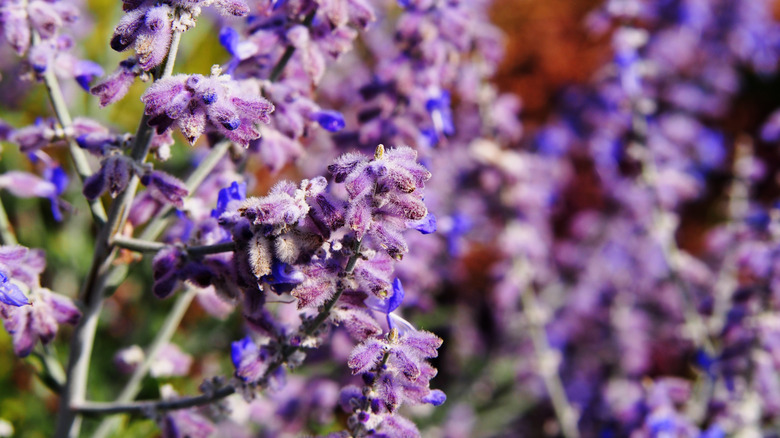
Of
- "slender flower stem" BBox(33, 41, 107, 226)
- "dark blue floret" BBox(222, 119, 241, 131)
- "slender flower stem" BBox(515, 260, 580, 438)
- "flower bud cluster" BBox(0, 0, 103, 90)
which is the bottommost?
"slender flower stem" BBox(33, 41, 107, 226)

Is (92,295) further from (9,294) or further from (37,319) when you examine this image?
(9,294)

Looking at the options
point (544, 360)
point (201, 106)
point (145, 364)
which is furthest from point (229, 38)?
point (544, 360)

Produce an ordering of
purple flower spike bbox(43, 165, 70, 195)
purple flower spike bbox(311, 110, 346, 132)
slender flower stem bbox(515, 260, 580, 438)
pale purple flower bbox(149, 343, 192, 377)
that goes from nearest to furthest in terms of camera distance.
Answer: purple flower spike bbox(311, 110, 346, 132), purple flower spike bbox(43, 165, 70, 195), pale purple flower bbox(149, 343, 192, 377), slender flower stem bbox(515, 260, 580, 438)

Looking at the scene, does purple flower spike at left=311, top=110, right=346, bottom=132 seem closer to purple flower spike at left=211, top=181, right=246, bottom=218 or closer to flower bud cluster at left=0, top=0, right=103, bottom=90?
purple flower spike at left=211, top=181, right=246, bottom=218

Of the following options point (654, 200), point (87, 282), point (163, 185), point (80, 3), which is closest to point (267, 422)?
point (87, 282)

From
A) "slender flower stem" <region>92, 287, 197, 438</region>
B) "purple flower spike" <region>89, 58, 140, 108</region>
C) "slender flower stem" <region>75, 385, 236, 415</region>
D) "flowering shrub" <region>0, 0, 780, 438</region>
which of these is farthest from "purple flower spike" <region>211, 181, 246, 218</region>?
"slender flower stem" <region>92, 287, 197, 438</region>

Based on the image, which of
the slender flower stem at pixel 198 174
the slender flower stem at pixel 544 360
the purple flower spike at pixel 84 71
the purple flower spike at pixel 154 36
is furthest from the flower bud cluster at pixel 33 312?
the slender flower stem at pixel 544 360

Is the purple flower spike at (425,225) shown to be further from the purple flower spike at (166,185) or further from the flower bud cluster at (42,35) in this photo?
the flower bud cluster at (42,35)
